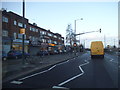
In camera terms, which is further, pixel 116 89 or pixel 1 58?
pixel 1 58

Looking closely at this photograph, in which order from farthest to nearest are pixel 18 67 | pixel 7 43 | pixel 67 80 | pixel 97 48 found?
1. pixel 7 43
2. pixel 97 48
3. pixel 18 67
4. pixel 67 80

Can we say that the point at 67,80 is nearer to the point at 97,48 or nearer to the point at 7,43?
the point at 97,48

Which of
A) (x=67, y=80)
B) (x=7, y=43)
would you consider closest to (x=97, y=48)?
(x=67, y=80)

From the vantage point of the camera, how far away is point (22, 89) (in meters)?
5.42

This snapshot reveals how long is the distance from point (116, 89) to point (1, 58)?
672 inches

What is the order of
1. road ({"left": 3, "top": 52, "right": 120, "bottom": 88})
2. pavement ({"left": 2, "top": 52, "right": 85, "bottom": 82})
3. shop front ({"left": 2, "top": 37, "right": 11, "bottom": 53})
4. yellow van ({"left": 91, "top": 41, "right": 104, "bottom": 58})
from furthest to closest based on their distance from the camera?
shop front ({"left": 2, "top": 37, "right": 11, "bottom": 53}) → yellow van ({"left": 91, "top": 41, "right": 104, "bottom": 58}) → pavement ({"left": 2, "top": 52, "right": 85, "bottom": 82}) → road ({"left": 3, "top": 52, "right": 120, "bottom": 88})

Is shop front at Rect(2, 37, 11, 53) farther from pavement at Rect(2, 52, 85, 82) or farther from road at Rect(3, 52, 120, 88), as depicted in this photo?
road at Rect(3, 52, 120, 88)

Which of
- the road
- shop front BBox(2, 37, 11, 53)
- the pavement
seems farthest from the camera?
shop front BBox(2, 37, 11, 53)

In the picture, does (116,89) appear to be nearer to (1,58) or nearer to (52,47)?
(1,58)

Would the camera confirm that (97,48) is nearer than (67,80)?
No

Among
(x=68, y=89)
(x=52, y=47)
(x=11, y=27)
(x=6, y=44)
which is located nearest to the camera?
(x=68, y=89)

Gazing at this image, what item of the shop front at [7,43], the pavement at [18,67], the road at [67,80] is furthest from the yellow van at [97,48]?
the shop front at [7,43]

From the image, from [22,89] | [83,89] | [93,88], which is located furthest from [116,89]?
[22,89]

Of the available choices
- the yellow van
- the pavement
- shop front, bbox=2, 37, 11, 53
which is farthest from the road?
shop front, bbox=2, 37, 11, 53
